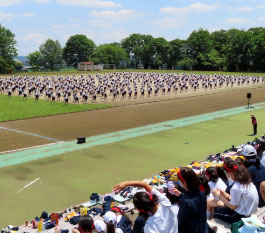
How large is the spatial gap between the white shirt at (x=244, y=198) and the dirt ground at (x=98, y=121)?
13.8 meters

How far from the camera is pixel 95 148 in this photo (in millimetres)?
16516

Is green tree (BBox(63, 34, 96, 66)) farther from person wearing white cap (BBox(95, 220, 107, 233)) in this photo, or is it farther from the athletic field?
person wearing white cap (BBox(95, 220, 107, 233))

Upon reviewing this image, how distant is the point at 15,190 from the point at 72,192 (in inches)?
81.2

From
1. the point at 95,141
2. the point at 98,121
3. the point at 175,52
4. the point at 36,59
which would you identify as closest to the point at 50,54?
the point at 36,59

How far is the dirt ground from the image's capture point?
1912cm

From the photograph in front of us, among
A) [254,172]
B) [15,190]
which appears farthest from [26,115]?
[254,172]

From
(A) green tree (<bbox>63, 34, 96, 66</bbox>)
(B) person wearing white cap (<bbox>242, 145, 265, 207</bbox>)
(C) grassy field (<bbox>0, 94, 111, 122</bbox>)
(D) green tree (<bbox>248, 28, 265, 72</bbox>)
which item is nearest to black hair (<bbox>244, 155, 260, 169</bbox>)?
(B) person wearing white cap (<bbox>242, 145, 265, 207</bbox>)

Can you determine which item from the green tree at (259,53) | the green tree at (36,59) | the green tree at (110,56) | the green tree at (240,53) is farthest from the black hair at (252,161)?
the green tree at (36,59)

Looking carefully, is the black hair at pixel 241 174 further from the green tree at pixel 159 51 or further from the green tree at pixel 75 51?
the green tree at pixel 75 51

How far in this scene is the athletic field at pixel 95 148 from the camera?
35.5ft

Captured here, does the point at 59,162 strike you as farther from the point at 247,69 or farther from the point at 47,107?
the point at 247,69

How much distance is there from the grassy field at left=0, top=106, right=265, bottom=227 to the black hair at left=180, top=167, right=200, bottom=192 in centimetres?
593

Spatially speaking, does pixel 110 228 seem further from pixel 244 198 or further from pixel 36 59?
pixel 36 59

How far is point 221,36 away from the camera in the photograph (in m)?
126
